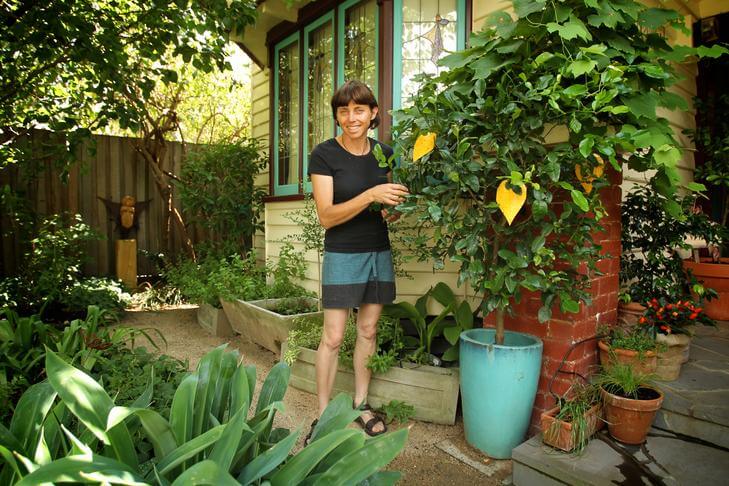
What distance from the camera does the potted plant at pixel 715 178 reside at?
3.38 m

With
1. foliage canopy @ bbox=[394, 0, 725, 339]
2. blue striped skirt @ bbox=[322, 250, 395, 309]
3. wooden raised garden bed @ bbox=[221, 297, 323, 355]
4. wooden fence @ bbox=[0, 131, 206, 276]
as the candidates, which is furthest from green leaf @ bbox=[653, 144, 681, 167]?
wooden fence @ bbox=[0, 131, 206, 276]

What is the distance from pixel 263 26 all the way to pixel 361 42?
1766 mm

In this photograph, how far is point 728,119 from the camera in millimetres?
3736

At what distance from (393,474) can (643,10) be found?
7.17 ft

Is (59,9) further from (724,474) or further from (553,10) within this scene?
(724,474)

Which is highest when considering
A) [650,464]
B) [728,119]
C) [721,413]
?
[728,119]

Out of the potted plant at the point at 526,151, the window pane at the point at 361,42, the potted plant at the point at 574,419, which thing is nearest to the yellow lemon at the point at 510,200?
the potted plant at the point at 526,151

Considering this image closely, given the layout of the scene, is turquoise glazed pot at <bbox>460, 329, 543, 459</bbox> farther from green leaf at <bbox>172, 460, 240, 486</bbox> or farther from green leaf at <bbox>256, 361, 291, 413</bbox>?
green leaf at <bbox>172, 460, 240, 486</bbox>

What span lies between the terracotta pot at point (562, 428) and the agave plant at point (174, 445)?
1024 millimetres

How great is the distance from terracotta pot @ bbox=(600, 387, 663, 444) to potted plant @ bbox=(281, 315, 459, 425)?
805mm

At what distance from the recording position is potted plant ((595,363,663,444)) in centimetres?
206

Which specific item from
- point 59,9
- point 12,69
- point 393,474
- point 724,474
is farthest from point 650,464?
point 12,69

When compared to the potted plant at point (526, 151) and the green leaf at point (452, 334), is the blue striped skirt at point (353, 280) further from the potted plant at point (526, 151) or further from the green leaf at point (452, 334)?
the green leaf at point (452, 334)

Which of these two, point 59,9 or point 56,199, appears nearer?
point 59,9
